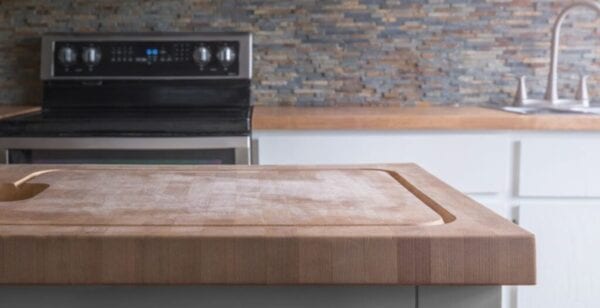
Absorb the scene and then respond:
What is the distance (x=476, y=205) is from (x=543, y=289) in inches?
55.5

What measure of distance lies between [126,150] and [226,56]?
610mm

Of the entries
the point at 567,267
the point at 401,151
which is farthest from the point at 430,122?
the point at 567,267

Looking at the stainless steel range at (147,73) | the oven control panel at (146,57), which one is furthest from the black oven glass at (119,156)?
the oven control panel at (146,57)

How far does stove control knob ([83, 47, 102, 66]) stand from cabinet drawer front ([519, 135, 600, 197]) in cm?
148

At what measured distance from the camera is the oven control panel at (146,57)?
252 cm

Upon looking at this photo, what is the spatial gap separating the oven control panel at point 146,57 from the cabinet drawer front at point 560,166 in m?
1.02

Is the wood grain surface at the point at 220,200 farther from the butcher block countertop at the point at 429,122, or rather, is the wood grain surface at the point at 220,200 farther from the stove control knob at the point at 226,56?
the stove control knob at the point at 226,56

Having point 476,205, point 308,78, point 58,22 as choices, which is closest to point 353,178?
point 476,205

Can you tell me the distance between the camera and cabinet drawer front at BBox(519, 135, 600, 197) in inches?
84.1

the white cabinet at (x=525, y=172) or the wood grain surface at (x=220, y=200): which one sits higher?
the wood grain surface at (x=220, y=200)

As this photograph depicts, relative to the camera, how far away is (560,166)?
2.14m

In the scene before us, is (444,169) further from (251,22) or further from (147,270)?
(147,270)

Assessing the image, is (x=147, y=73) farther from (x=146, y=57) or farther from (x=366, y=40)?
(x=366, y=40)

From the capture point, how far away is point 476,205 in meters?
0.92
